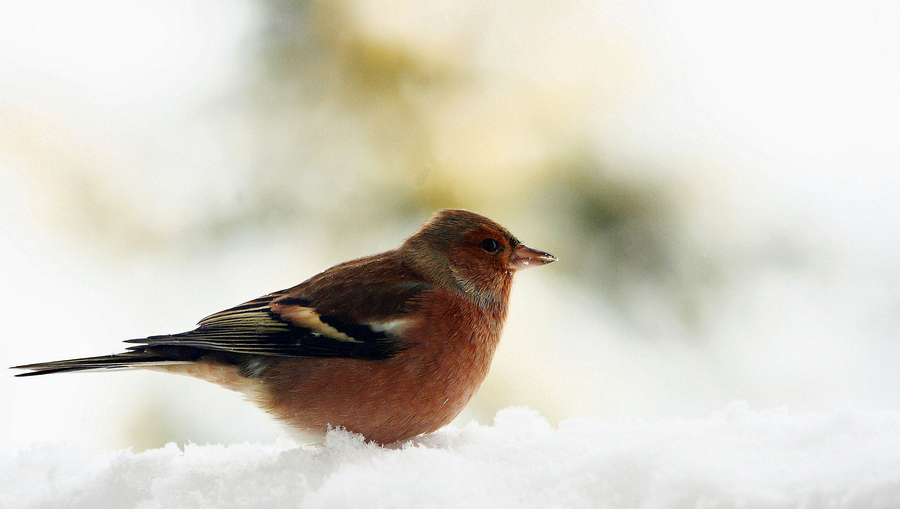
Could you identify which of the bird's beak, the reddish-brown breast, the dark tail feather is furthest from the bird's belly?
the bird's beak

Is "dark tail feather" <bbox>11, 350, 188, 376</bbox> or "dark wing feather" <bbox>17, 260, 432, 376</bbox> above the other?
"dark wing feather" <bbox>17, 260, 432, 376</bbox>

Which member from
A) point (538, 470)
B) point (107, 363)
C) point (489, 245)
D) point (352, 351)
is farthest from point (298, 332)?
point (538, 470)

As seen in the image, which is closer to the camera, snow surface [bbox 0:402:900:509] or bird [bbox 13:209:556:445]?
snow surface [bbox 0:402:900:509]

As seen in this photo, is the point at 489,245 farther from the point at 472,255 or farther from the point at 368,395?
the point at 368,395

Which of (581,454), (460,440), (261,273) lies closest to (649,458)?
(581,454)

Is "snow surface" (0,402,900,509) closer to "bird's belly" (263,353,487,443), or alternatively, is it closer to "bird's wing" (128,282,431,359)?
"bird's belly" (263,353,487,443)

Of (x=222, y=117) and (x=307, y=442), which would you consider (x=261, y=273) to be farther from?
(x=307, y=442)

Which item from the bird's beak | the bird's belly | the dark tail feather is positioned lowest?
the bird's belly
